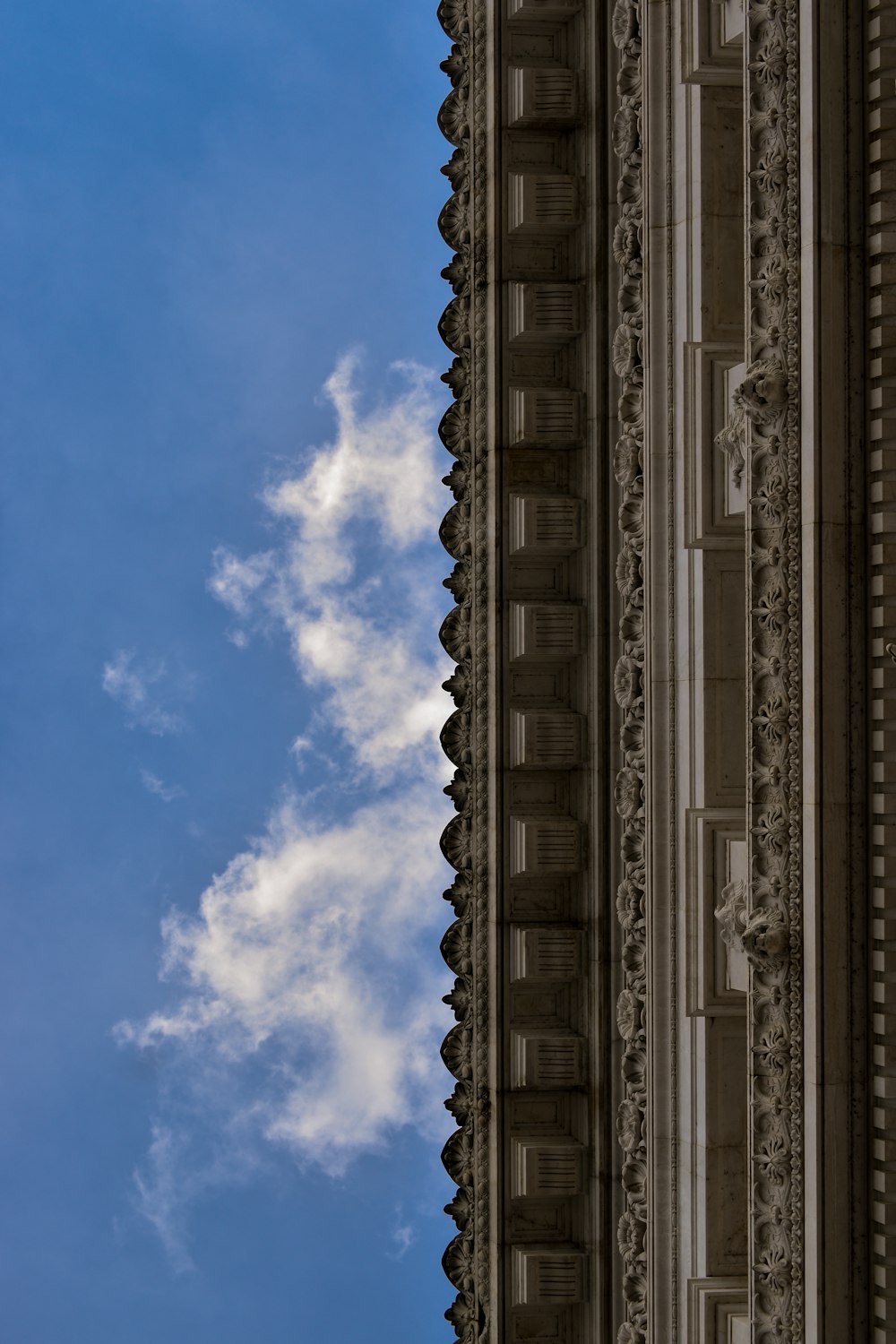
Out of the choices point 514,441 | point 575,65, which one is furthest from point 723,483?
point 575,65

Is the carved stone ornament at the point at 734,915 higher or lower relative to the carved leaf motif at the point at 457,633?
lower

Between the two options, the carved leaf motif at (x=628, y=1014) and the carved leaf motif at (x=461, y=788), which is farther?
the carved leaf motif at (x=461, y=788)

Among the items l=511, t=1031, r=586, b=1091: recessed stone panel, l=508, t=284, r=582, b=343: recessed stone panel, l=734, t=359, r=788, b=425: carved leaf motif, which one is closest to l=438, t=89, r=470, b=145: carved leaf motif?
l=508, t=284, r=582, b=343: recessed stone panel

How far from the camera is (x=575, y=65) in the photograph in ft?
53.1

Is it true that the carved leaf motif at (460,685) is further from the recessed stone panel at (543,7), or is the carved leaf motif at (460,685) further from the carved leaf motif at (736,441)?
the recessed stone panel at (543,7)

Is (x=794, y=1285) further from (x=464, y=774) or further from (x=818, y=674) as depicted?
(x=464, y=774)

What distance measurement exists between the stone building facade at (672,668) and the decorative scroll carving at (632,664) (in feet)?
0.13

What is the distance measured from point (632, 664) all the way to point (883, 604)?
378cm

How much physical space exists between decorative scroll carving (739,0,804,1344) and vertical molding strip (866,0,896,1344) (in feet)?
2.04

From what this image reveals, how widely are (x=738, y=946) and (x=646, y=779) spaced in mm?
2245

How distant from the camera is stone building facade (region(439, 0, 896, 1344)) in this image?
1114 centimetres

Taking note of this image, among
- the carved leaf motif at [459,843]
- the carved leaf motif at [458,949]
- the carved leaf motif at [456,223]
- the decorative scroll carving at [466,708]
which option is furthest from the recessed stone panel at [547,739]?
the carved leaf motif at [456,223]

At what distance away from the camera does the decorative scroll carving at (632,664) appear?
14.3 meters

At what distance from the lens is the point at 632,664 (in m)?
14.4
